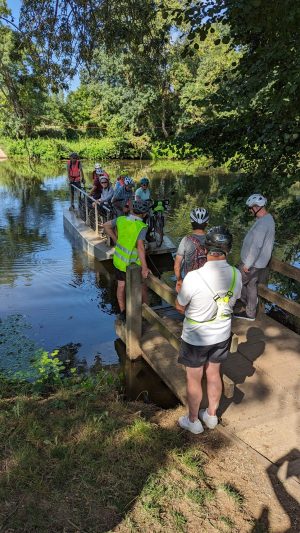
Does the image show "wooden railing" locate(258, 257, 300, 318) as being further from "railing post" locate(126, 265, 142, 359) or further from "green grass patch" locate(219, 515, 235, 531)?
"green grass patch" locate(219, 515, 235, 531)

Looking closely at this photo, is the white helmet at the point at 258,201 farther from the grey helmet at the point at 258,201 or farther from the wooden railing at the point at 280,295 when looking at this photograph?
the wooden railing at the point at 280,295

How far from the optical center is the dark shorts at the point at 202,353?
342cm

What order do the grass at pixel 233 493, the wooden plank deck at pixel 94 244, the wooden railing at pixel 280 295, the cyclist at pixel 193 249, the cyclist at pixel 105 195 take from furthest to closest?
the cyclist at pixel 105 195 → the wooden plank deck at pixel 94 244 → the wooden railing at pixel 280 295 → the cyclist at pixel 193 249 → the grass at pixel 233 493

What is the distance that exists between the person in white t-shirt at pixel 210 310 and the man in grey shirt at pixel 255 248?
4.93ft

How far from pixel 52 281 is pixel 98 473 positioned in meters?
6.78

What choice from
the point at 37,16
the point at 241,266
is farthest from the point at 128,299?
the point at 37,16

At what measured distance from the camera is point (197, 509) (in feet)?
9.62

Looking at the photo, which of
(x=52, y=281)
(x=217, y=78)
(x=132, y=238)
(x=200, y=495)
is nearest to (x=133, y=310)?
(x=132, y=238)

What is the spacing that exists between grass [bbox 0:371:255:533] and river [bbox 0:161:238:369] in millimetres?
2167

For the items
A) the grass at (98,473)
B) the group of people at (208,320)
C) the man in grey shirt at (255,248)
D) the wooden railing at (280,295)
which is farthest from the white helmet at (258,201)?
the grass at (98,473)

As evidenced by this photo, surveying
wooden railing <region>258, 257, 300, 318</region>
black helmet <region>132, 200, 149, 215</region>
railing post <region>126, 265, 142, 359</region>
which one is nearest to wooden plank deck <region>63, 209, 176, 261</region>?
railing post <region>126, 265, 142, 359</region>

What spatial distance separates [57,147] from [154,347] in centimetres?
3427

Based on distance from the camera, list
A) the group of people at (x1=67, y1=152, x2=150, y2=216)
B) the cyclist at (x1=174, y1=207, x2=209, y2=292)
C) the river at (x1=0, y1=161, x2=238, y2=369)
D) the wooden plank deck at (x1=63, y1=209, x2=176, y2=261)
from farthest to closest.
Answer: the wooden plank deck at (x1=63, y1=209, x2=176, y2=261) → the group of people at (x1=67, y1=152, x2=150, y2=216) → the river at (x1=0, y1=161, x2=238, y2=369) → the cyclist at (x1=174, y1=207, x2=209, y2=292)

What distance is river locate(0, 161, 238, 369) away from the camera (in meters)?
6.96
